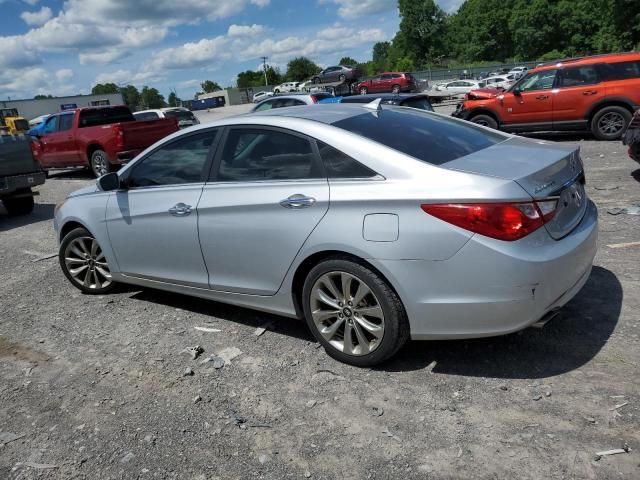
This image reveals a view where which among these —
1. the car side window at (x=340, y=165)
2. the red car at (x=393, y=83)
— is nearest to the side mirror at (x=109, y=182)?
the car side window at (x=340, y=165)

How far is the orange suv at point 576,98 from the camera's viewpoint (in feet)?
37.5

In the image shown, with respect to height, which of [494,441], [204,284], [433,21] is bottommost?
[494,441]

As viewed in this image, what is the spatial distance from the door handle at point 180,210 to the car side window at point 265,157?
341 millimetres

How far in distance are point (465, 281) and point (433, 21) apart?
11484 cm

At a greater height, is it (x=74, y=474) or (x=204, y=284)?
(x=204, y=284)

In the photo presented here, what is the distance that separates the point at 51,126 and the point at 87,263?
1152cm

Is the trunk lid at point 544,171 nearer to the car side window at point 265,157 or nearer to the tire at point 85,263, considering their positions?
the car side window at point 265,157

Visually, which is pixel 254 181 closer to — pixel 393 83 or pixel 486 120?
pixel 486 120

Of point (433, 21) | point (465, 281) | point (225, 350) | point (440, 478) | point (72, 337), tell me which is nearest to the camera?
point (440, 478)

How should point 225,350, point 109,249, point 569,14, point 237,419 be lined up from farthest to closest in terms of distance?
point 569,14, point 109,249, point 225,350, point 237,419

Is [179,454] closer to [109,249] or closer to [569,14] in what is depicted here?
[109,249]

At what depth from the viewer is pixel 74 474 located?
2.77 metres

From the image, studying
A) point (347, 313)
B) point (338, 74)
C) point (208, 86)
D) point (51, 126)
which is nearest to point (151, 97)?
point (208, 86)

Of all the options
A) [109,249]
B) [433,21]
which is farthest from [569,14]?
[109,249]
